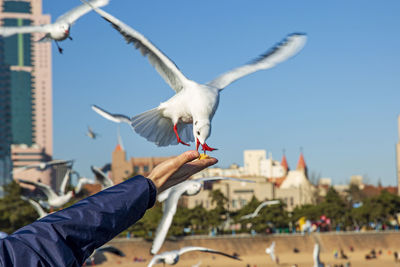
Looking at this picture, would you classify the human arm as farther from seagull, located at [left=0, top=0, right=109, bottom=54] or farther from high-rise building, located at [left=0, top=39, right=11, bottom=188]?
high-rise building, located at [left=0, top=39, right=11, bottom=188]

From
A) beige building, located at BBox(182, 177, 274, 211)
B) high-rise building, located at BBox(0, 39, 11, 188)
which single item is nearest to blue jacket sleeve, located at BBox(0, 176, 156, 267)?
beige building, located at BBox(182, 177, 274, 211)

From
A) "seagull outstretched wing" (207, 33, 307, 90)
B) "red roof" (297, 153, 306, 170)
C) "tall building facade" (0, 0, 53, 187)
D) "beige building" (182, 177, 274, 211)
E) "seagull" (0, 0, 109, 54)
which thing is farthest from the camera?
"tall building facade" (0, 0, 53, 187)

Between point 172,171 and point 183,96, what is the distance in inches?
184

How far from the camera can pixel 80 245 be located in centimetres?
167

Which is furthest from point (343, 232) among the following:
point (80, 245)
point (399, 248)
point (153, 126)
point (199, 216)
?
point (80, 245)

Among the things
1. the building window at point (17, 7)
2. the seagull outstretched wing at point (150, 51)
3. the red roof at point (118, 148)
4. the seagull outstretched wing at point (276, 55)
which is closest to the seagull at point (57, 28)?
the seagull outstretched wing at point (150, 51)

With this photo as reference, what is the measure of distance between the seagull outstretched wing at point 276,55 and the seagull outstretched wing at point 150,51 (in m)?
0.60

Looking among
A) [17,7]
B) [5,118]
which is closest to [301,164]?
[5,118]

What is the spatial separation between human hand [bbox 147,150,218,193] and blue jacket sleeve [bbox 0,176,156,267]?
71 mm

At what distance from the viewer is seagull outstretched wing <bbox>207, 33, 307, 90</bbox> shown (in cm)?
821

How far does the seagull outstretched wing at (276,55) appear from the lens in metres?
8.21

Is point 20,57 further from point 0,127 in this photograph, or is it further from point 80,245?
point 80,245

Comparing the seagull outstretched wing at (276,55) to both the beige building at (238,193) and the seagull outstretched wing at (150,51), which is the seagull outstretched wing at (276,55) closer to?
the seagull outstretched wing at (150,51)

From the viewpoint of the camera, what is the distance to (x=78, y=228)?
1642mm
